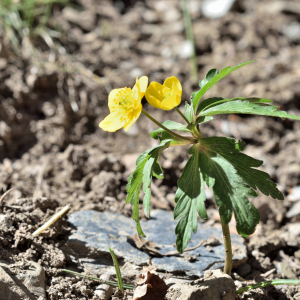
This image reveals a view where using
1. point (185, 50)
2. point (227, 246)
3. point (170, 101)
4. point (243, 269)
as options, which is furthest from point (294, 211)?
point (185, 50)

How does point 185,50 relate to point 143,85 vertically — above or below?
above

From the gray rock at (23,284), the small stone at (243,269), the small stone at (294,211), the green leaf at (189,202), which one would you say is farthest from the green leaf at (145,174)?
the small stone at (294,211)

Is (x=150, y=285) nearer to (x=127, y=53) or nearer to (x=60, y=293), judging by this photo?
(x=60, y=293)

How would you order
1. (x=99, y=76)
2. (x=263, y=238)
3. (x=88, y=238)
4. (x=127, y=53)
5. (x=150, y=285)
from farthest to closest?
(x=127, y=53), (x=99, y=76), (x=263, y=238), (x=88, y=238), (x=150, y=285)

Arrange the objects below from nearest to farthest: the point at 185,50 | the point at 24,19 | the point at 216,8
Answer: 1. the point at 24,19
2. the point at 185,50
3. the point at 216,8

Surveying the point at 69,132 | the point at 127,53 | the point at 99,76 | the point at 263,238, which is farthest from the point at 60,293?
the point at 127,53

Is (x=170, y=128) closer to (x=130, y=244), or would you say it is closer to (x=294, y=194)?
(x=130, y=244)

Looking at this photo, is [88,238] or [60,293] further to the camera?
[88,238]
